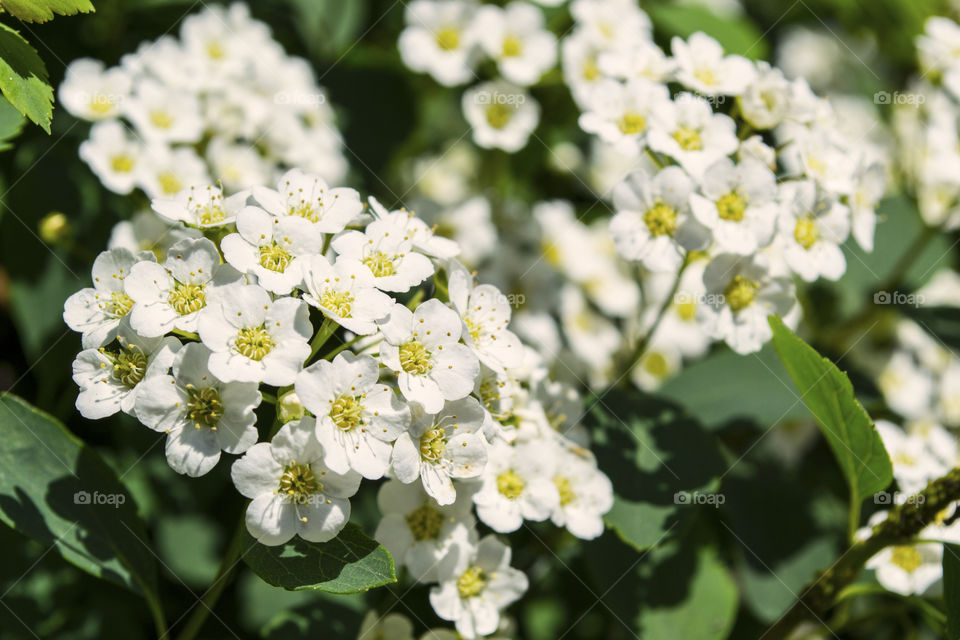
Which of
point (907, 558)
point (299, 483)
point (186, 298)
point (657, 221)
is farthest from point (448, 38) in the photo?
point (907, 558)

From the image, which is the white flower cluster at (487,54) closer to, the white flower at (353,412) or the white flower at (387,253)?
the white flower at (387,253)

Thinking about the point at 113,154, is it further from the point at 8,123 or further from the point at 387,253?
the point at 387,253

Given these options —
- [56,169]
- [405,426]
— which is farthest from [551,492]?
[56,169]

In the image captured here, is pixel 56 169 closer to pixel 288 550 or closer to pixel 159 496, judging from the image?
pixel 159 496

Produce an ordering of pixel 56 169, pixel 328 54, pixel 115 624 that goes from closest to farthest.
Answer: pixel 115 624
pixel 56 169
pixel 328 54

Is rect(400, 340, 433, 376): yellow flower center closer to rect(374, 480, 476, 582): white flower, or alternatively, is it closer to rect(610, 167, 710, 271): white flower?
rect(374, 480, 476, 582): white flower

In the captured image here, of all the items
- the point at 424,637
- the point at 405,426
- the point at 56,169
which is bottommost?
the point at 56,169
